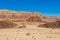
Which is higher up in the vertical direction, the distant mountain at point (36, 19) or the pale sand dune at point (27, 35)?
the distant mountain at point (36, 19)

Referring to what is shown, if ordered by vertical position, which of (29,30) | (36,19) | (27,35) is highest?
(36,19)

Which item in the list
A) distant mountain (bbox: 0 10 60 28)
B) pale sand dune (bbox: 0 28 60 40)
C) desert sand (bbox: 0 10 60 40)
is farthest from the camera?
distant mountain (bbox: 0 10 60 28)

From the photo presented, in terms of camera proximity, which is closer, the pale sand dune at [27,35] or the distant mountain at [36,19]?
the pale sand dune at [27,35]

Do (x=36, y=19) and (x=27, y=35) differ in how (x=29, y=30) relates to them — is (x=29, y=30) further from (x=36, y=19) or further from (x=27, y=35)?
(x=36, y=19)

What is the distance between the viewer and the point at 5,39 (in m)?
16.5

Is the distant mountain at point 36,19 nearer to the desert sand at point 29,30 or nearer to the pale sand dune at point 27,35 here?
the desert sand at point 29,30

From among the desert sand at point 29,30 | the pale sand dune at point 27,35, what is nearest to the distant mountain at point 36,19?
the desert sand at point 29,30

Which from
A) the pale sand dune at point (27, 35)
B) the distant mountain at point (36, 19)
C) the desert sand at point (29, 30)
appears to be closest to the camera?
the pale sand dune at point (27, 35)

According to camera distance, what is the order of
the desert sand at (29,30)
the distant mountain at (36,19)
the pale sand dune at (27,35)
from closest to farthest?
the pale sand dune at (27,35)
the desert sand at (29,30)
the distant mountain at (36,19)

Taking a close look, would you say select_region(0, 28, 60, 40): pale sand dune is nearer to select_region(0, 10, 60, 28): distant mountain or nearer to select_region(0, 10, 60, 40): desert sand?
select_region(0, 10, 60, 40): desert sand

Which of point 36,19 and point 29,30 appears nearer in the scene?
point 29,30

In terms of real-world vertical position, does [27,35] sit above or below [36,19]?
below

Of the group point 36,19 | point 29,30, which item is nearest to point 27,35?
point 29,30

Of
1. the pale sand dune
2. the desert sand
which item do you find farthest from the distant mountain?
the pale sand dune
